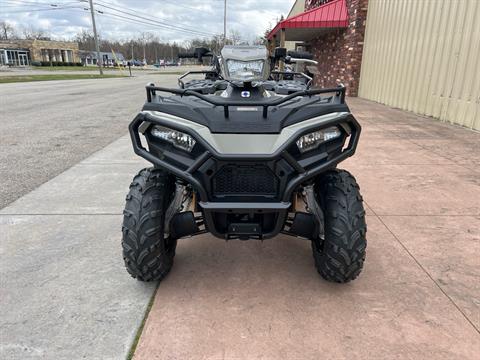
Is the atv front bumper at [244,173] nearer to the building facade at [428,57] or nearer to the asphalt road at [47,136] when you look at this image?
the asphalt road at [47,136]

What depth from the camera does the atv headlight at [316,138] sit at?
217 centimetres

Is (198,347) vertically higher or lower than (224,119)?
lower

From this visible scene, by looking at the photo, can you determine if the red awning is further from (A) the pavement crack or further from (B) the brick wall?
(A) the pavement crack

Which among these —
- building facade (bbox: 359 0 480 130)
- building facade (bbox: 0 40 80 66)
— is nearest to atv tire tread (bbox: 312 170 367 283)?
building facade (bbox: 359 0 480 130)

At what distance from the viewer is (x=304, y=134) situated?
2080 millimetres

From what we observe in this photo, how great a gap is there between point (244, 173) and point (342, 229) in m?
0.67

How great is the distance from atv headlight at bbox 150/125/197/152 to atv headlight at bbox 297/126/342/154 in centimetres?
59

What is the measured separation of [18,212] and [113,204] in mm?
846

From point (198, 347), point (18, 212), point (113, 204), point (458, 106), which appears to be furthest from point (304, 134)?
point (458, 106)

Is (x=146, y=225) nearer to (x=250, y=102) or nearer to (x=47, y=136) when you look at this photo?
(x=250, y=102)

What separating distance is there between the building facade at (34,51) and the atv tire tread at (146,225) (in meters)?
85.3

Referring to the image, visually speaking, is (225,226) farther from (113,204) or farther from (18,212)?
(18,212)

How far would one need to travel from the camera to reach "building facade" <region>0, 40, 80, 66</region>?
75.3 m

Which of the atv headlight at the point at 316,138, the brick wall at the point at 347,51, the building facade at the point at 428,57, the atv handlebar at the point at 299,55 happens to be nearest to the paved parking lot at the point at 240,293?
the atv headlight at the point at 316,138
